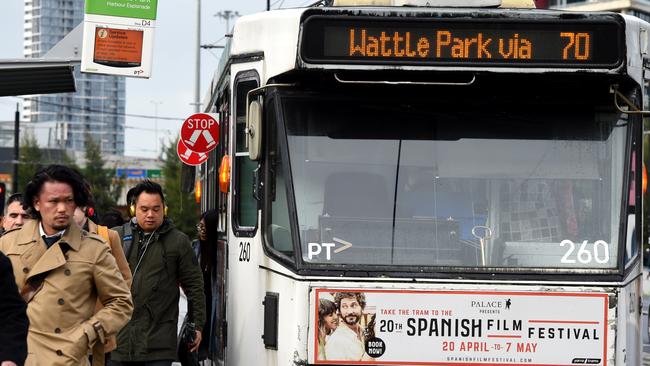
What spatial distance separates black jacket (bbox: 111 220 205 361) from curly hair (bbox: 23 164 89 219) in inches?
97.9

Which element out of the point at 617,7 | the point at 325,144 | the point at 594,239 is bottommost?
the point at 594,239

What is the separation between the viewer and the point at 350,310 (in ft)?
24.5

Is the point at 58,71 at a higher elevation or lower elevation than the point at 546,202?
higher

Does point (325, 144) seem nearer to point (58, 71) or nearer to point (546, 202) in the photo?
point (546, 202)

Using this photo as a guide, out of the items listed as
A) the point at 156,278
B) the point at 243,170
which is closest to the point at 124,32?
the point at 156,278

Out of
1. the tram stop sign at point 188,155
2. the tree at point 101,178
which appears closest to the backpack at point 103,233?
the tram stop sign at point 188,155

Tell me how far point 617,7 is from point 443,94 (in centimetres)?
8288

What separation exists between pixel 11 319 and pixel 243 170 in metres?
3.40

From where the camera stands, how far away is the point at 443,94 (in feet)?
25.7

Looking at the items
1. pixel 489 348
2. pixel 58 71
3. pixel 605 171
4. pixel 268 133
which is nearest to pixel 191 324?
pixel 268 133

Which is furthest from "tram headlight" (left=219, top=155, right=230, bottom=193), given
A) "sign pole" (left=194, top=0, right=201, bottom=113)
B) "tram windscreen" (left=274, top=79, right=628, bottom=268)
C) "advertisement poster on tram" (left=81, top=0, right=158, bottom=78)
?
"sign pole" (left=194, top=0, right=201, bottom=113)

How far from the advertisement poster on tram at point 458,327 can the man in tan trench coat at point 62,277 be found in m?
1.37

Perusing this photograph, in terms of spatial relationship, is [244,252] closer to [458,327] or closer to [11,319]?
[458,327]

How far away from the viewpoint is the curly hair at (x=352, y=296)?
746 cm
